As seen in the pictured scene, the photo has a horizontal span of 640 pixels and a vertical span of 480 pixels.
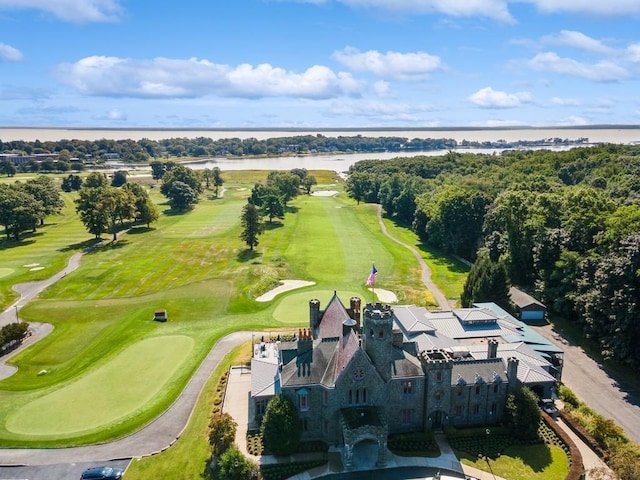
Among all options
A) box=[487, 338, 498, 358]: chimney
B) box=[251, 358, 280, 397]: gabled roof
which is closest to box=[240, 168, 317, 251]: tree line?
box=[251, 358, 280, 397]: gabled roof

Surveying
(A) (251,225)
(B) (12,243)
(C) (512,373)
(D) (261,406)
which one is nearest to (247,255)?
(A) (251,225)

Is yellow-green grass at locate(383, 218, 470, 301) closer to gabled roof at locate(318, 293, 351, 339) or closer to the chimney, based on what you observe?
the chimney

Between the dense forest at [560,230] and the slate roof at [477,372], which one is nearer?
the slate roof at [477,372]

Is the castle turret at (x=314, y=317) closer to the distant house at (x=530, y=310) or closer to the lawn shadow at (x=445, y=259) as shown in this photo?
the distant house at (x=530, y=310)

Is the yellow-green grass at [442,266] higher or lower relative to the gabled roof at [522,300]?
lower

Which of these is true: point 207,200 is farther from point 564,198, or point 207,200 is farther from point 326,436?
point 326,436

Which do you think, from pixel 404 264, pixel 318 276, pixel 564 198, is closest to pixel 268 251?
pixel 318 276

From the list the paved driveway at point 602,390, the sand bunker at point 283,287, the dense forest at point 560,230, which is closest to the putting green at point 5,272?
the sand bunker at point 283,287

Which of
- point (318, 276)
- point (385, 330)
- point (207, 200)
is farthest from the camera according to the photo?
point (207, 200)
